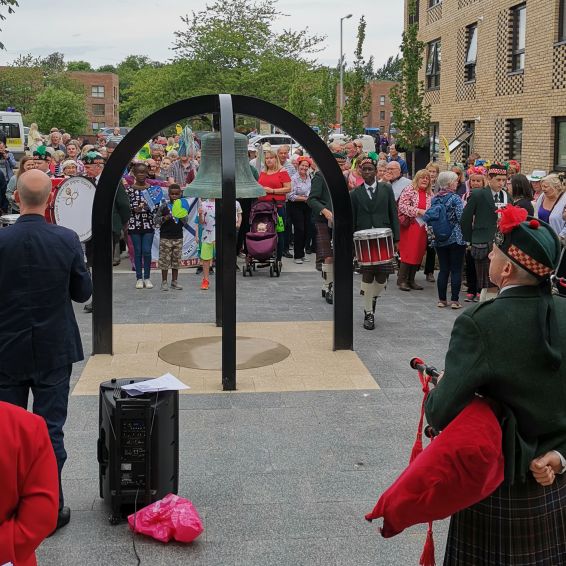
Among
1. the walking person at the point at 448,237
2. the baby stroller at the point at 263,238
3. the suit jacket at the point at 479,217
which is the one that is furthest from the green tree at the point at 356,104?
the suit jacket at the point at 479,217

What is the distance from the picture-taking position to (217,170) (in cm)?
926

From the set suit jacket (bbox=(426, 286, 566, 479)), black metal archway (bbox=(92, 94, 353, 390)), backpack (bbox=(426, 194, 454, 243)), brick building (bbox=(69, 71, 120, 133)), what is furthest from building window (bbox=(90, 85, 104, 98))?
suit jacket (bbox=(426, 286, 566, 479))

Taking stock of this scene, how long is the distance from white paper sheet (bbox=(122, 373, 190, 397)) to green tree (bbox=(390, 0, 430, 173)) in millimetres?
17889

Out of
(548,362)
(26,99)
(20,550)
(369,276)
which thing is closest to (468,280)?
(369,276)

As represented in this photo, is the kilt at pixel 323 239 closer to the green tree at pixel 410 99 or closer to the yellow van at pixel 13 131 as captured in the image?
the green tree at pixel 410 99

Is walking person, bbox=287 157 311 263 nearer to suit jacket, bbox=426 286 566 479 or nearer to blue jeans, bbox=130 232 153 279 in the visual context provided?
→ blue jeans, bbox=130 232 153 279

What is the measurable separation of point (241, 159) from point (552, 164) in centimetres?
1319

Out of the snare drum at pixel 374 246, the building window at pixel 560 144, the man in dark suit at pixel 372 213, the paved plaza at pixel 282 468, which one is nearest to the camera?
the paved plaza at pixel 282 468

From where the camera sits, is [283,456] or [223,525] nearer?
[223,525]

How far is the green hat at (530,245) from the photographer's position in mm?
3352

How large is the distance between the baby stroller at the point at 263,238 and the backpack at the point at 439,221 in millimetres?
3201

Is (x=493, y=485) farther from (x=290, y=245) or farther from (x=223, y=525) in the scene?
(x=290, y=245)

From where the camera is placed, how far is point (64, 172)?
517 inches

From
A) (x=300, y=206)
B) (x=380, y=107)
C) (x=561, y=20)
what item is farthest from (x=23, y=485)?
(x=380, y=107)
